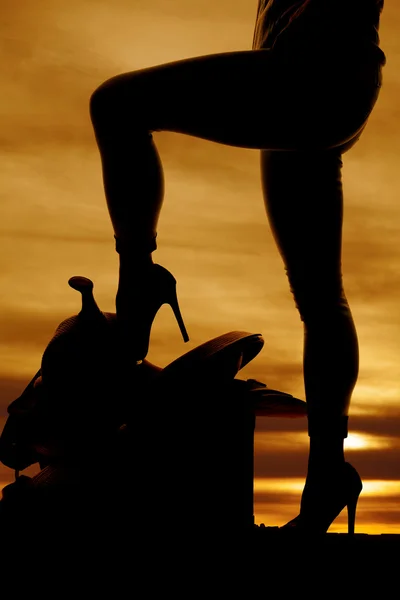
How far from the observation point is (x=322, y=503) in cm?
251

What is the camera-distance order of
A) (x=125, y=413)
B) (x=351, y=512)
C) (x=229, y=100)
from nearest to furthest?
(x=229, y=100)
(x=351, y=512)
(x=125, y=413)

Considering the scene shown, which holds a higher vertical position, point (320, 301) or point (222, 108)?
point (222, 108)

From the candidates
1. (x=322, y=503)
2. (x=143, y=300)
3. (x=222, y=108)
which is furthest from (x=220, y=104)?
(x=322, y=503)

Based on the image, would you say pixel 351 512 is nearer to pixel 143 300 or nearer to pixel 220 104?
pixel 143 300

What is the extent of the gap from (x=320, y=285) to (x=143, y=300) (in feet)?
1.52

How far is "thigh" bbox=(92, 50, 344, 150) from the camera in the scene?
89.2 inches

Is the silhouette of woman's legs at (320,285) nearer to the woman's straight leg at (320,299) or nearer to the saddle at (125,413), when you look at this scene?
the woman's straight leg at (320,299)

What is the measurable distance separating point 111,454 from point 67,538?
272mm

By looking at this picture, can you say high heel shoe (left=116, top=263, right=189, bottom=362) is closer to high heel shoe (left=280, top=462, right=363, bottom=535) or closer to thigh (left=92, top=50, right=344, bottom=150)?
thigh (left=92, top=50, right=344, bottom=150)

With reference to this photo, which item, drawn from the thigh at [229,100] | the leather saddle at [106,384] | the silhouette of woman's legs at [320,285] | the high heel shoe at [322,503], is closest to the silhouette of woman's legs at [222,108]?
the thigh at [229,100]

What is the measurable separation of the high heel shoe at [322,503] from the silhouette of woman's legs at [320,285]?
0.04 meters

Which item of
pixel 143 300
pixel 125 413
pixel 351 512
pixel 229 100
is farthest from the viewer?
pixel 125 413

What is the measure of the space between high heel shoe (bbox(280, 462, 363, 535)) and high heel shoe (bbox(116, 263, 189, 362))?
580 millimetres

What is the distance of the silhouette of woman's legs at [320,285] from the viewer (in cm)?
249
